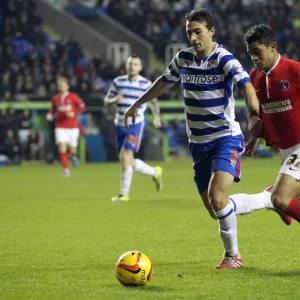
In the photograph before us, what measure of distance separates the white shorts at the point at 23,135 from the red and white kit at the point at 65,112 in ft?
14.7

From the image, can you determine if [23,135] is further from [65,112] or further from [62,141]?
[62,141]

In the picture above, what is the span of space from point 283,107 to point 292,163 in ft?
1.56

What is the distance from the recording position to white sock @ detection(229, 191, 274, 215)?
8.27 metres

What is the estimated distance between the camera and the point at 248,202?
8477mm

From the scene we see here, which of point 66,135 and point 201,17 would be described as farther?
point 66,135

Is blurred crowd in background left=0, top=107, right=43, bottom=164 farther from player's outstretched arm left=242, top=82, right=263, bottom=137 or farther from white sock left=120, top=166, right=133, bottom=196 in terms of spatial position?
player's outstretched arm left=242, top=82, right=263, bottom=137

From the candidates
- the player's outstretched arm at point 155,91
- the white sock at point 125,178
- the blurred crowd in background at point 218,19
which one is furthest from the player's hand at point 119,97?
the blurred crowd in background at point 218,19

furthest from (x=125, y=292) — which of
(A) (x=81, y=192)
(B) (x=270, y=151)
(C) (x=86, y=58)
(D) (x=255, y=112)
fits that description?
(C) (x=86, y=58)

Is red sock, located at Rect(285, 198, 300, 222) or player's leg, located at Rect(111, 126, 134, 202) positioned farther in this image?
player's leg, located at Rect(111, 126, 134, 202)

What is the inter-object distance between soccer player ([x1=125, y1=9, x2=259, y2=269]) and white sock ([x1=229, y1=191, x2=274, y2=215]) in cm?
26

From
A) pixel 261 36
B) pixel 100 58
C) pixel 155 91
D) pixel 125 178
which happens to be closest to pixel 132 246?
pixel 155 91

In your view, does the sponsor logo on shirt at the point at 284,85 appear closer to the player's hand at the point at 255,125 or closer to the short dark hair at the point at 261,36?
the short dark hair at the point at 261,36

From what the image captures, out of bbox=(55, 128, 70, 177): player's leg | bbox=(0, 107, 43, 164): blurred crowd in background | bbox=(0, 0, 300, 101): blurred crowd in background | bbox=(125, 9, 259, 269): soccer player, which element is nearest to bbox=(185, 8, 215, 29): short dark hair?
bbox=(125, 9, 259, 269): soccer player

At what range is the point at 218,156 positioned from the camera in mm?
7957
